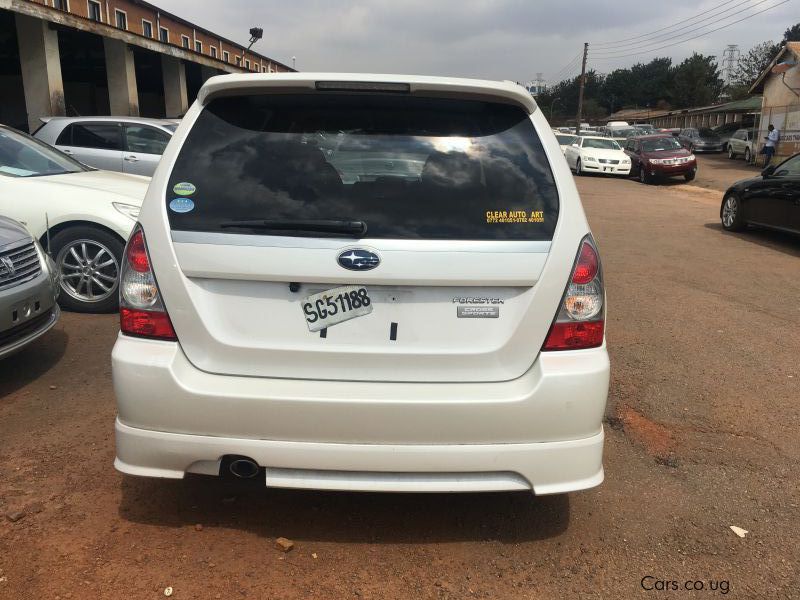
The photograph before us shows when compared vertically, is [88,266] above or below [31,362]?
above

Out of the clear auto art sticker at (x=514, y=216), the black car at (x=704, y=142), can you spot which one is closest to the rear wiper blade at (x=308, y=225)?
the clear auto art sticker at (x=514, y=216)

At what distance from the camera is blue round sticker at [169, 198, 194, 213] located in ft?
8.20

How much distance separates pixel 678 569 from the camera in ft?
8.79

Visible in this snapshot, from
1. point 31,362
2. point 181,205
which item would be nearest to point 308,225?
point 181,205

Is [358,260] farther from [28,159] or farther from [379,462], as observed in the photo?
[28,159]

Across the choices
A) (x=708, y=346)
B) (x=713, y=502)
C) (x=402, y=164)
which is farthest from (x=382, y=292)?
(x=708, y=346)

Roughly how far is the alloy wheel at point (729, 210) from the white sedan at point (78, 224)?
396 inches

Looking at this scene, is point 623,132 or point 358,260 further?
point 623,132

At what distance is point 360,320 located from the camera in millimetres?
2438

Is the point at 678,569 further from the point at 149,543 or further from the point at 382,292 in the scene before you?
the point at 149,543

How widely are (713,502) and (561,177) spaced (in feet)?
5.88

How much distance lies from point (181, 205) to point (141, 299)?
15.4 inches

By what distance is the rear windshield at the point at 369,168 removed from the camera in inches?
97.0

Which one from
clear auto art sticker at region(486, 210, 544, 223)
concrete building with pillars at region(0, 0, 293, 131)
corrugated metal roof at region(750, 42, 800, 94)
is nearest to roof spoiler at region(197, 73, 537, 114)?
clear auto art sticker at region(486, 210, 544, 223)
